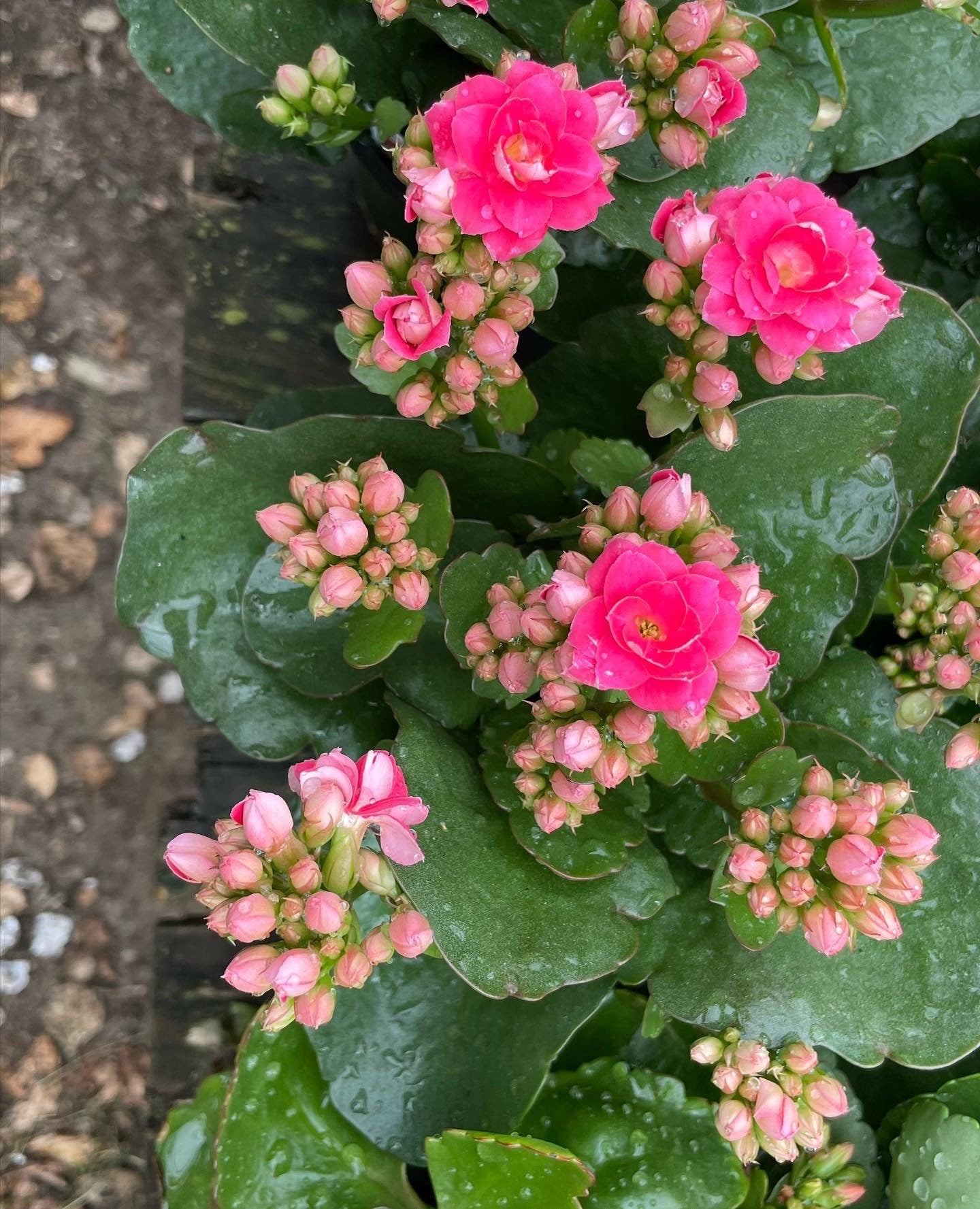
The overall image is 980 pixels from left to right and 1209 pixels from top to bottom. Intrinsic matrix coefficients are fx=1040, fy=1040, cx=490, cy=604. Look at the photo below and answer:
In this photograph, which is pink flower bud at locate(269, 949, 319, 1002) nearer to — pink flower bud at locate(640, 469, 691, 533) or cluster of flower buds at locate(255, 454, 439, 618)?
cluster of flower buds at locate(255, 454, 439, 618)

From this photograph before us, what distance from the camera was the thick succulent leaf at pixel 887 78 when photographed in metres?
1.17

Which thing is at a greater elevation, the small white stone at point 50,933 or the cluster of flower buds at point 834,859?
the cluster of flower buds at point 834,859

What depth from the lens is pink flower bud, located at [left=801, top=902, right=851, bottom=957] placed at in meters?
0.84

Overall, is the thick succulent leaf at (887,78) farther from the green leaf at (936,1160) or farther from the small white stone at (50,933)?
the small white stone at (50,933)

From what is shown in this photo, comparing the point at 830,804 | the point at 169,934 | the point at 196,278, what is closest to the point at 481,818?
the point at 830,804

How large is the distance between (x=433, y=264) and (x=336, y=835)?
0.47 m

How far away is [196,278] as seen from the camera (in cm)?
152

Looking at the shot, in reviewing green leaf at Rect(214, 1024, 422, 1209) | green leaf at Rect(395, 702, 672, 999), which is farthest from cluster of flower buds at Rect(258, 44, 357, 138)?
green leaf at Rect(214, 1024, 422, 1209)

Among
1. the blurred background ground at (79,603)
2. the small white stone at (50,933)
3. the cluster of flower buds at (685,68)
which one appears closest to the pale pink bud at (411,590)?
the cluster of flower buds at (685,68)

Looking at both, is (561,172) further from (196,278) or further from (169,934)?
(169,934)

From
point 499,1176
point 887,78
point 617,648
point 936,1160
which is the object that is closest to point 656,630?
point 617,648

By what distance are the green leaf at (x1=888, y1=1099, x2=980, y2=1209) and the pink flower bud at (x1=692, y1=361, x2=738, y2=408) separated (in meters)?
0.77

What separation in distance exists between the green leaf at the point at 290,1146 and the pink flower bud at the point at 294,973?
41 cm

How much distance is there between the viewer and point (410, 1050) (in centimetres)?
112
